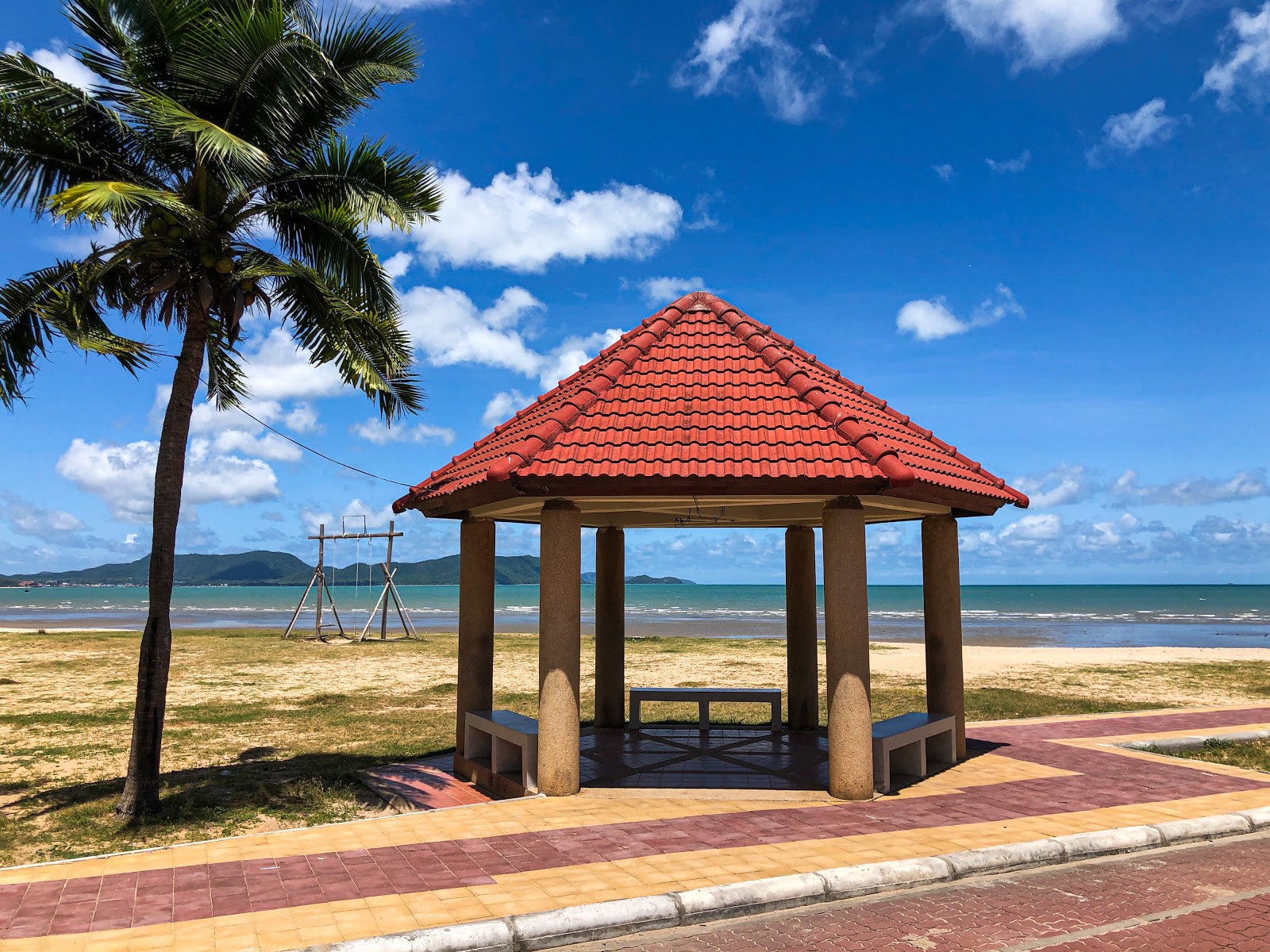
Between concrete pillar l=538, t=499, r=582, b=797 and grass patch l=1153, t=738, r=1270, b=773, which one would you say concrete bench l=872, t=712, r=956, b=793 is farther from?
grass patch l=1153, t=738, r=1270, b=773

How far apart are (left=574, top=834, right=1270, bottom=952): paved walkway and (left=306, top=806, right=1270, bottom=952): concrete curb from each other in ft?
0.31

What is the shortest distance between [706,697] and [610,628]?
185 centimetres

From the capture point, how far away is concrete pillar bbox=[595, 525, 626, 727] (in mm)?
13336

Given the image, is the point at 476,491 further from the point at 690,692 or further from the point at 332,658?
the point at 332,658

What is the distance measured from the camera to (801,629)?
1344 centimetres

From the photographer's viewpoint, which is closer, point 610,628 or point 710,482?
point 710,482

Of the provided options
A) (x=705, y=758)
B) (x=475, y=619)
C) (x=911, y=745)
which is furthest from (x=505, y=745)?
(x=911, y=745)

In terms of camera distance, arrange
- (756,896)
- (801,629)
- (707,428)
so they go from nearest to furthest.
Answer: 1. (756,896)
2. (707,428)
3. (801,629)

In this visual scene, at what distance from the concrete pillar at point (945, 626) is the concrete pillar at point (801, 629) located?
245 cm

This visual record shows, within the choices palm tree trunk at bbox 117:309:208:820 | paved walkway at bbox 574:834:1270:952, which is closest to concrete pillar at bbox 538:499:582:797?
paved walkway at bbox 574:834:1270:952

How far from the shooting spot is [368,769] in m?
11.1

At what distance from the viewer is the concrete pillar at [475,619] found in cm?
1091

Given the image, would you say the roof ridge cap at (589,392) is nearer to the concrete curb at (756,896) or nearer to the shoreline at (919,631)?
the concrete curb at (756,896)

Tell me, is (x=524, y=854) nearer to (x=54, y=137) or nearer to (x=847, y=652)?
(x=847, y=652)
